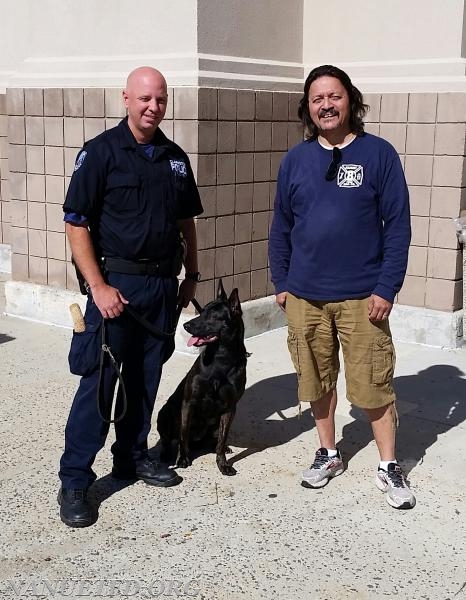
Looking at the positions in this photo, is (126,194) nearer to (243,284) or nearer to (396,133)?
(243,284)

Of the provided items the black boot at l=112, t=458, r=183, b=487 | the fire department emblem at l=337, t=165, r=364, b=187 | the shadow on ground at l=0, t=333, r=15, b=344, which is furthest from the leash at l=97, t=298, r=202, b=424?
the shadow on ground at l=0, t=333, r=15, b=344

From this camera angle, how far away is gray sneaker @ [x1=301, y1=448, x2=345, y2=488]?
12.8 ft

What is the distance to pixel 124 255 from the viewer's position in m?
3.46

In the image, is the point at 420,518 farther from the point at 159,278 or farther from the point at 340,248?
the point at 159,278

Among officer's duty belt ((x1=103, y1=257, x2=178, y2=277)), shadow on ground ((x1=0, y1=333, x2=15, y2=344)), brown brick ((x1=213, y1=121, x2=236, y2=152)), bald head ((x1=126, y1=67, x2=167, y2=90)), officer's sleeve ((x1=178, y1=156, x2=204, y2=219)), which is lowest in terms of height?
shadow on ground ((x1=0, y1=333, x2=15, y2=344))

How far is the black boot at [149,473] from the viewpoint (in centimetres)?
385

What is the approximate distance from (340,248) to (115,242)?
0.99 metres

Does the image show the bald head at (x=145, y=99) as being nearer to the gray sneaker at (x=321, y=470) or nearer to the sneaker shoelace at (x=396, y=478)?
the gray sneaker at (x=321, y=470)

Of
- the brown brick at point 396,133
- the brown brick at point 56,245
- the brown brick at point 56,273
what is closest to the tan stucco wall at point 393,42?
the brown brick at point 396,133

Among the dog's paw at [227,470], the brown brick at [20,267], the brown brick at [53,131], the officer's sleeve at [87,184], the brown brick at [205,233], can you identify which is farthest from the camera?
the brown brick at [20,267]

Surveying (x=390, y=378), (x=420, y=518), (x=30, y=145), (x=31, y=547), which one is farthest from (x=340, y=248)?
(x=30, y=145)

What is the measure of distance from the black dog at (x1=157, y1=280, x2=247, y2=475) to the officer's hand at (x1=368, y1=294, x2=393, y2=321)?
0.67 m

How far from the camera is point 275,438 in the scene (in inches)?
179

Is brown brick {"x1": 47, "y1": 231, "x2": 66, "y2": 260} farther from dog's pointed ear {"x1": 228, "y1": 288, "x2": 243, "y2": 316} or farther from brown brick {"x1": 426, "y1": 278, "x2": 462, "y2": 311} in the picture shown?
dog's pointed ear {"x1": 228, "y1": 288, "x2": 243, "y2": 316}
